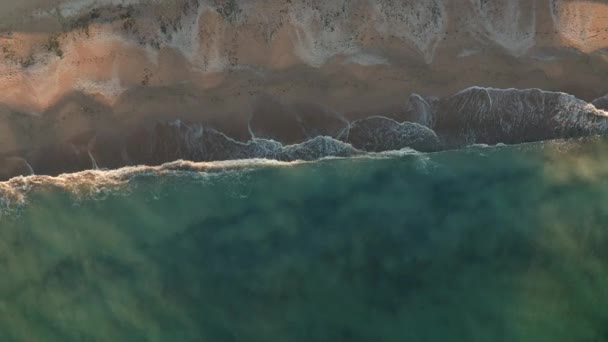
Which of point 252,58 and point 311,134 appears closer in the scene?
point 252,58

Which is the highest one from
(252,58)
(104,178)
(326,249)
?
(252,58)

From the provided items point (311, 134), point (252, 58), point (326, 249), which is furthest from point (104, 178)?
point (326, 249)

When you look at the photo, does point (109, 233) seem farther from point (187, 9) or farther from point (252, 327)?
point (187, 9)

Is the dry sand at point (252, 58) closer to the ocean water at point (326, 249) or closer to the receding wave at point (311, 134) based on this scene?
the receding wave at point (311, 134)

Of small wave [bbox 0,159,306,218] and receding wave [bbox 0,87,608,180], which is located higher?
receding wave [bbox 0,87,608,180]

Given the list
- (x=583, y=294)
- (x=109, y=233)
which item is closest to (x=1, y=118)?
(x=109, y=233)

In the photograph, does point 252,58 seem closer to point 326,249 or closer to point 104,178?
point 104,178

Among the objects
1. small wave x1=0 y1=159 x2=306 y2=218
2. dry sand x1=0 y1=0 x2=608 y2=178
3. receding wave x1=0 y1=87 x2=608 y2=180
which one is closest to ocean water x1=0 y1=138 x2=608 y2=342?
small wave x1=0 y1=159 x2=306 y2=218

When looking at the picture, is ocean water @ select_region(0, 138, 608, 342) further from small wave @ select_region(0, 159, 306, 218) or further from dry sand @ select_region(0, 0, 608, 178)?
dry sand @ select_region(0, 0, 608, 178)
